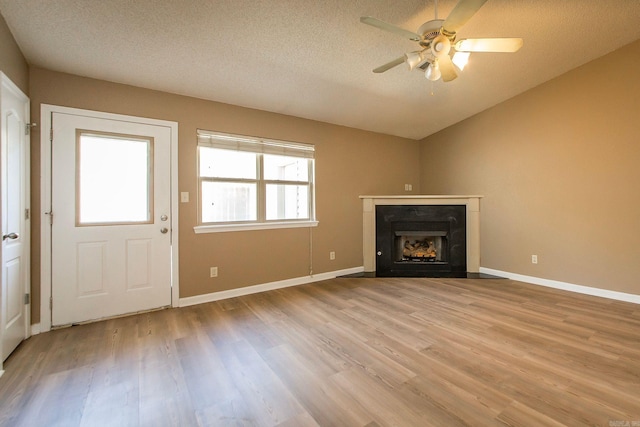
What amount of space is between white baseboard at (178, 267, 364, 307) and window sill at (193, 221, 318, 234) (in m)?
0.75

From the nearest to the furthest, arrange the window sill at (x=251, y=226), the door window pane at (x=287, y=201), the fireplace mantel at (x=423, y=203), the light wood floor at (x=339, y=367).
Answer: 1. the light wood floor at (x=339, y=367)
2. the window sill at (x=251, y=226)
3. the door window pane at (x=287, y=201)
4. the fireplace mantel at (x=423, y=203)

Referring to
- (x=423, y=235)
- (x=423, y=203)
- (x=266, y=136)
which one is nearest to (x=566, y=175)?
(x=423, y=203)

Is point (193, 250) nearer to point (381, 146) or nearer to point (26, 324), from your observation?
point (26, 324)

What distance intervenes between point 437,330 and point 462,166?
3.25 m

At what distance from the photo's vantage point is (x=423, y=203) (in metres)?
4.40

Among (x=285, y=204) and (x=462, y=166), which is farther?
(x=462, y=166)

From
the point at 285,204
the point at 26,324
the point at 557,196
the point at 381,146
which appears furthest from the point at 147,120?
the point at 557,196

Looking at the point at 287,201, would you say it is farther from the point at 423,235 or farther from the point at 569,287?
the point at 569,287

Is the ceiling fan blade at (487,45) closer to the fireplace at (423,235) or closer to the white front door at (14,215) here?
the fireplace at (423,235)

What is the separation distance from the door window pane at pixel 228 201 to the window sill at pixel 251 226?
11cm

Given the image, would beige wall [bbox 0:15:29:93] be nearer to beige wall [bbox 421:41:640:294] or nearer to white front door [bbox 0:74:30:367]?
white front door [bbox 0:74:30:367]

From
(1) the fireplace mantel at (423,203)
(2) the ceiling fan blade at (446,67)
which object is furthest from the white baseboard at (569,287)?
(2) the ceiling fan blade at (446,67)

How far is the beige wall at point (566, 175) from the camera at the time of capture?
3.12 metres

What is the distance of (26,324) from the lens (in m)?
2.37
